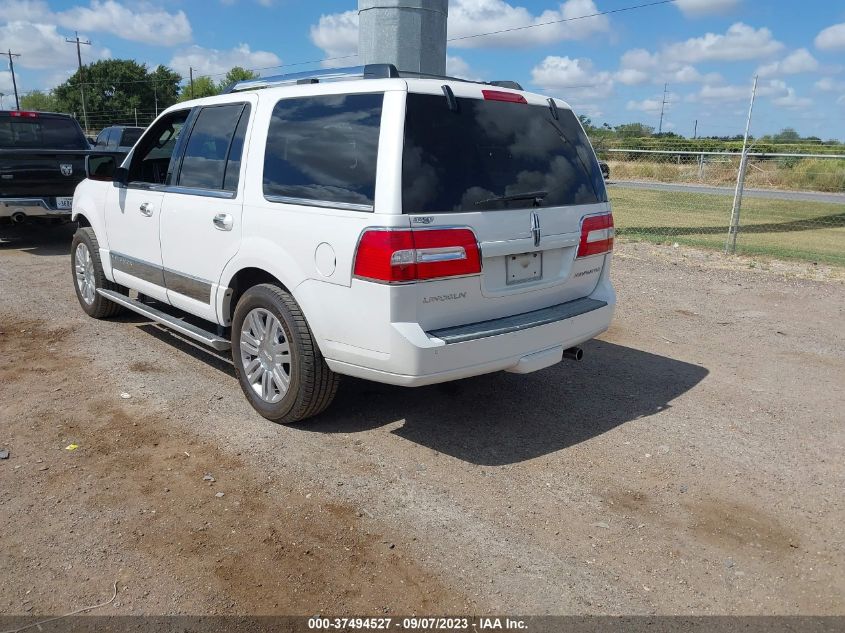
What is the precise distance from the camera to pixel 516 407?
195 inches

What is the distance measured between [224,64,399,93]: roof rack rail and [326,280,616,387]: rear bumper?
149cm

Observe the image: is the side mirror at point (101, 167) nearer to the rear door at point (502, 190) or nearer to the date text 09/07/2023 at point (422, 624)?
the rear door at point (502, 190)

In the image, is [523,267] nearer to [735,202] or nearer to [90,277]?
[90,277]

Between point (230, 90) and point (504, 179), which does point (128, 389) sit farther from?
point (504, 179)

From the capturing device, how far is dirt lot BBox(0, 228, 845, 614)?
2.99 metres

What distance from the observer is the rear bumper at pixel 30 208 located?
A: 32.8 ft

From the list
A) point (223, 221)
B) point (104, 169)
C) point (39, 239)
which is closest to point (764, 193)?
Answer: point (39, 239)

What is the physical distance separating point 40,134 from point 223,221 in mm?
8866

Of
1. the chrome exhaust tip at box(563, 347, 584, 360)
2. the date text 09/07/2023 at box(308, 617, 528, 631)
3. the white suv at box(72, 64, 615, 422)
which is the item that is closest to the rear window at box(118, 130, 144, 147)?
the white suv at box(72, 64, 615, 422)

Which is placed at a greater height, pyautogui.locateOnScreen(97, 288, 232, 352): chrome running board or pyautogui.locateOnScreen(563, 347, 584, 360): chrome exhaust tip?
pyautogui.locateOnScreen(563, 347, 584, 360): chrome exhaust tip

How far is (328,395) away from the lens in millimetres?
4332

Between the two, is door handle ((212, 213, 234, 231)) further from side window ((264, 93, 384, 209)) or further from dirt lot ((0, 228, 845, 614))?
dirt lot ((0, 228, 845, 614))

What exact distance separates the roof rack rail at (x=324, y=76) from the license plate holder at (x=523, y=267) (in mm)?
1238

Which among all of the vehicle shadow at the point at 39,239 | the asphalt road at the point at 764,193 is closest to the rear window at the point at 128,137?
the vehicle shadow at the point at 39,239
